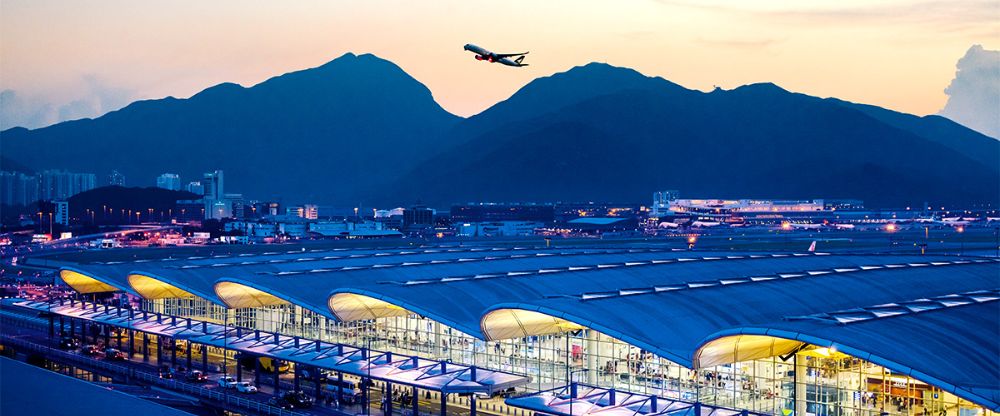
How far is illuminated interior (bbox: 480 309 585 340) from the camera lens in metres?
34.9

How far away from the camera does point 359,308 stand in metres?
41.8

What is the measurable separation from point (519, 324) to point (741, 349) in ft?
30.3

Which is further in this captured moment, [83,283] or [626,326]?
[83,283]

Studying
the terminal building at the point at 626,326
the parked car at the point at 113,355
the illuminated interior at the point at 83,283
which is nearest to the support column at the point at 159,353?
the terminal building at the point at 626,326

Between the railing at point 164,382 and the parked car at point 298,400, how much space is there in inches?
31.7

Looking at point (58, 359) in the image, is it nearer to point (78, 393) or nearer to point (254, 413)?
point (254, 413)

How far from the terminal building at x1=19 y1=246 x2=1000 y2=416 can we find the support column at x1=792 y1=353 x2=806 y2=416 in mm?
37

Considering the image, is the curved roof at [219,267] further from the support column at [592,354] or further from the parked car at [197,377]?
the support column at [592,354]

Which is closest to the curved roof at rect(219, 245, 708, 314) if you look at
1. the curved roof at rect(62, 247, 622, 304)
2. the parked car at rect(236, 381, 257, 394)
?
the curved roof at rect(62, 247, 622, 304)

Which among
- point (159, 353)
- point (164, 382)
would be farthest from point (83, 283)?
point (164, 382)

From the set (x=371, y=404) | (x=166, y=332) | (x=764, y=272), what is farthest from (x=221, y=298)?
(x=764, y=272)

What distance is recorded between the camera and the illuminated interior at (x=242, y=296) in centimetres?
4762

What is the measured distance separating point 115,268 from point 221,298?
43.8 ft

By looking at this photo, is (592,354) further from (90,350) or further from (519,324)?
(90,350)
